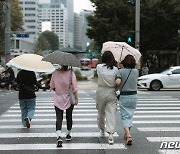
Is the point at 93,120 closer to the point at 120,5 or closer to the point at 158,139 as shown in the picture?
the point at 158,139

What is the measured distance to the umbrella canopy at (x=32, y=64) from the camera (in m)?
8.24

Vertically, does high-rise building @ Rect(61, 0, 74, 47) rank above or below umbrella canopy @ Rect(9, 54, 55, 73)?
above

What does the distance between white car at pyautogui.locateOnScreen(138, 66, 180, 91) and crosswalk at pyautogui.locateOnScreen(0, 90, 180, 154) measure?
7.49m

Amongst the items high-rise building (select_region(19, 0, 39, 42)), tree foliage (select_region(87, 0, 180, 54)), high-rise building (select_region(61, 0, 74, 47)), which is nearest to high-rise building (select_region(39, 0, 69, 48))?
high-rise building (select_region(61, 0, 74, 47))

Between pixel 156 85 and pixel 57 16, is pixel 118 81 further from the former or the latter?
pixel 57 16

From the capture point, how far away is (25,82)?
898cm

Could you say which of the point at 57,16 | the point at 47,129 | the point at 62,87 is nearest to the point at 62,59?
the point at 62,87

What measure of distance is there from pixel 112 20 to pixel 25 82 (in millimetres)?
27366

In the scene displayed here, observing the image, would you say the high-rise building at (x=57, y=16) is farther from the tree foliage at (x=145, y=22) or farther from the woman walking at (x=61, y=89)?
the woman walking at (x=61, y=89)

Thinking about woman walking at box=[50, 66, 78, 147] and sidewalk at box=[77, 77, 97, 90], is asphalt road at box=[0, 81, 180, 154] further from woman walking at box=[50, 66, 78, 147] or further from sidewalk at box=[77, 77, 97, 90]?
sidewalk at box=[77, 77, 97, 90]

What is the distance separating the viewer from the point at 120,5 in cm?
3506

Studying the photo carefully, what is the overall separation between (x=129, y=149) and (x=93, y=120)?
142 inches

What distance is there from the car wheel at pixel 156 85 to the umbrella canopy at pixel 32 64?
45.6 feet

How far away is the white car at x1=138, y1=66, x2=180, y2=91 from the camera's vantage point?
836 inches
